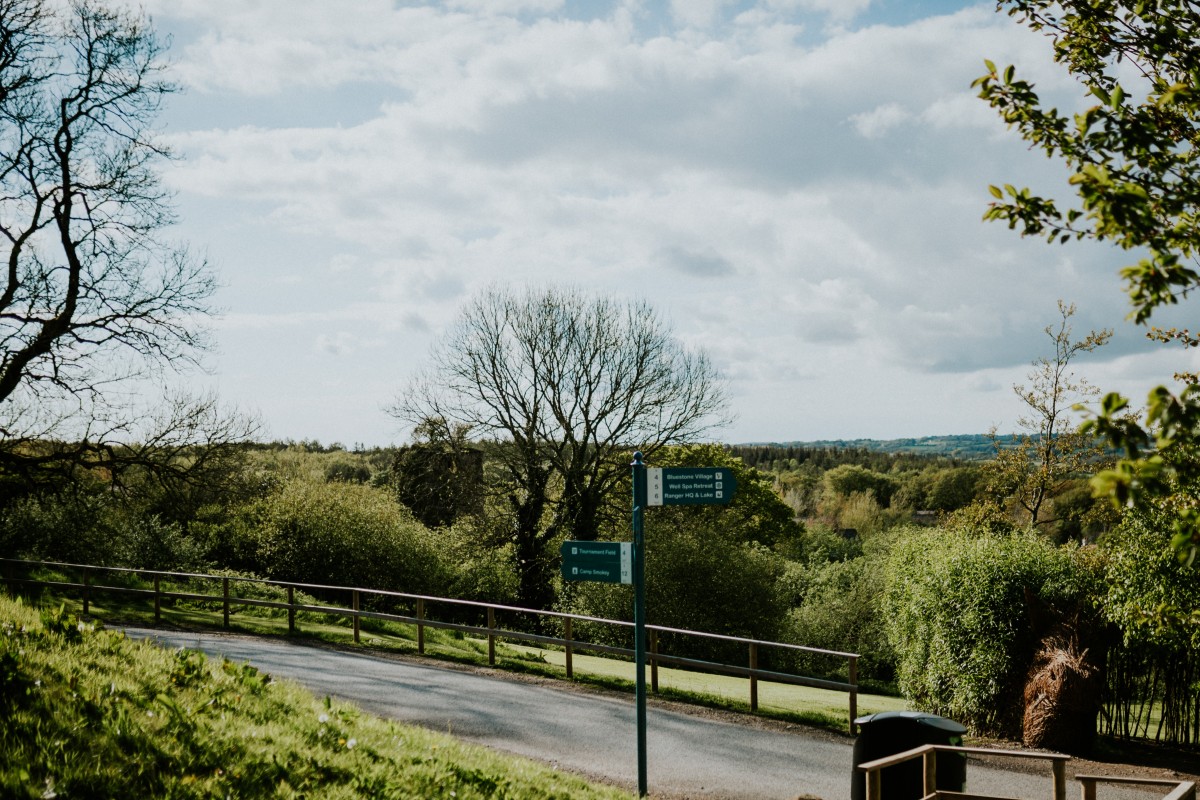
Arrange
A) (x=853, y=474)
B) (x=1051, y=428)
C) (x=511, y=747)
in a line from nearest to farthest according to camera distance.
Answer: (x=511, y=747), (x=1051, y=428), (x=853, y=474)

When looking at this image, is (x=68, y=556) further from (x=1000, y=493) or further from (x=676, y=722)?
(x=1000, y=493)

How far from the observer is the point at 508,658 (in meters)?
16.5

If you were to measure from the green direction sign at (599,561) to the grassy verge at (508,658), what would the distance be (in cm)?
553

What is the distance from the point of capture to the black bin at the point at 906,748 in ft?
25.6

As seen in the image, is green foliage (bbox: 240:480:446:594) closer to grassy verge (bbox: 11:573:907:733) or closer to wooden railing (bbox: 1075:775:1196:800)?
grassy verge (bbox: 11:573:907:733)

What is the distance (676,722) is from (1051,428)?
19.4 m

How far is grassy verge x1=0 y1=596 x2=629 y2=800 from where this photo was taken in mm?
5285

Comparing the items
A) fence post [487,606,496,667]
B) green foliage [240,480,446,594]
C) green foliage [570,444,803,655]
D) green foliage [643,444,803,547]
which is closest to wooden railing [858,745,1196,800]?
fence post [487,606,496,667]

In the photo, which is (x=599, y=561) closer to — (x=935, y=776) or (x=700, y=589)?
(x=935, y=776)

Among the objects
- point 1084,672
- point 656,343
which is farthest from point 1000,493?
point 1084,672

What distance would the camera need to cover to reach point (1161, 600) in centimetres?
1224

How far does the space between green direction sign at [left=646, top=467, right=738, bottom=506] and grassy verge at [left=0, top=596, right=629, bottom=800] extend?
265 cm

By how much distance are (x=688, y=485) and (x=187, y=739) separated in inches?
178

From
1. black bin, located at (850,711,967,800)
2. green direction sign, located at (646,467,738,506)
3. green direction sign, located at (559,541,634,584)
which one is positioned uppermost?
green direction sign, located at (646,467,738,506)
